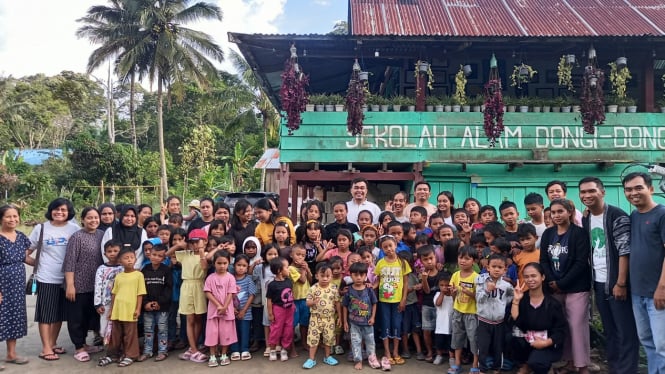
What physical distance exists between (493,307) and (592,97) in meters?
5.87

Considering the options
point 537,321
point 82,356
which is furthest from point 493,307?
point 82,356

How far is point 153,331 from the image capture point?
454 cm

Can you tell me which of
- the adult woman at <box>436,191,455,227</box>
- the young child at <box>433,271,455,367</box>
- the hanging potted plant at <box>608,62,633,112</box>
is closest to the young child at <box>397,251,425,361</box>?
the young child at <box>433,271,455,367</box>

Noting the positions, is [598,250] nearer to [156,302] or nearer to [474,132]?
[156,302]

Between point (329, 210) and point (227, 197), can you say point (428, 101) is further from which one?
point (227, 197)

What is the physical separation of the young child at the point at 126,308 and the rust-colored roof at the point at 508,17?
5.71 metres

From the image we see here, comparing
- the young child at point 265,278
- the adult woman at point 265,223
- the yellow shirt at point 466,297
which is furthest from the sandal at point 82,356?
the yellow shirt at point 466,297

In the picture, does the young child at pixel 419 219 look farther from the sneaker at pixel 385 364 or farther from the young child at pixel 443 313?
the sneaker at pixel 385 364

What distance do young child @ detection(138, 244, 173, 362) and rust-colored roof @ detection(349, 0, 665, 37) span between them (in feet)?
18.1

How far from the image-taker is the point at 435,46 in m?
8.47

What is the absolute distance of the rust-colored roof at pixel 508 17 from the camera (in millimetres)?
8375

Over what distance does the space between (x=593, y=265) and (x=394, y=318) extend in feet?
5.84

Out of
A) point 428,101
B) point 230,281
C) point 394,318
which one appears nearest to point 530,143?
point 428,101

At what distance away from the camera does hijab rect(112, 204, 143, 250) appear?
479 cm
